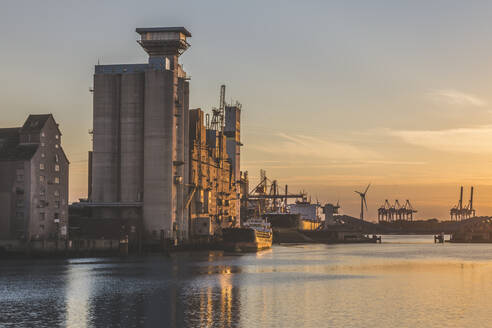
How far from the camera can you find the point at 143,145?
168250 millimetres

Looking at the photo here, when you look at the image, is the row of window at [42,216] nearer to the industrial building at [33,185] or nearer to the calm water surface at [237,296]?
the industrial building at [33,185]

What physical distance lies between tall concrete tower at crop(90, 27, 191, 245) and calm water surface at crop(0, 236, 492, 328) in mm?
42845

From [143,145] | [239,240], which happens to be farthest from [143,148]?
[239,240]

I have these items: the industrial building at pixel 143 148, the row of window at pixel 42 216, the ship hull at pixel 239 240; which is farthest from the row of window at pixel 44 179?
the ship hull at pixel 239 240

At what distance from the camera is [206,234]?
7534 inches

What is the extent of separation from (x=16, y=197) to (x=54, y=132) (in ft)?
47.9

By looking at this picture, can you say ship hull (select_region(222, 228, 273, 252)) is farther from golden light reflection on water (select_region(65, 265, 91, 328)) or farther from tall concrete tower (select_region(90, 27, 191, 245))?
golden light reflection on water (select_region(65, 265, 91, 328))

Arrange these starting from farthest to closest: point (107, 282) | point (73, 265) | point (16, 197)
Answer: point (16, 197)
point (73, 265)
point (107, 282)

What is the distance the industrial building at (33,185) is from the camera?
134500 mm

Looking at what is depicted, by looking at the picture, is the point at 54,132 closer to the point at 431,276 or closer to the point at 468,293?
the point at 431,276

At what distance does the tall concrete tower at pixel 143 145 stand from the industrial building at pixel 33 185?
24701 mm

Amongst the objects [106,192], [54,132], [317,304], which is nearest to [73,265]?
[54,132]

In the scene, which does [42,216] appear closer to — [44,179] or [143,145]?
[44,179]

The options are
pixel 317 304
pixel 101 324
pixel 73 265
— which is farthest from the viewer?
pixel 73 265
